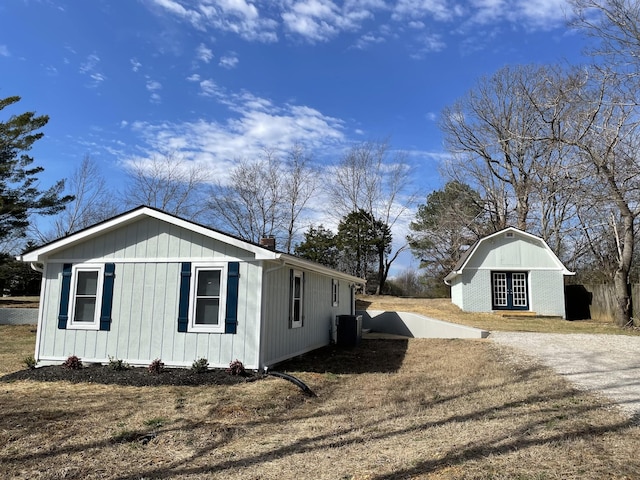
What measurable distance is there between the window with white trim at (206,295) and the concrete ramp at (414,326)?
30.2 feet

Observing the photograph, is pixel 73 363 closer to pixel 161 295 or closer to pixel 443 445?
pixel 161 295

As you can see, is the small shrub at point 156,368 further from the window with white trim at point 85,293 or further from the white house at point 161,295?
the window with white trim at point 85,293

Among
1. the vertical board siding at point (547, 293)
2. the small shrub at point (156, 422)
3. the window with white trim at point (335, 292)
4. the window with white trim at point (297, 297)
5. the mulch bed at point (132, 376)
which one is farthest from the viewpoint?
the vertical board siding at point (547, 293)

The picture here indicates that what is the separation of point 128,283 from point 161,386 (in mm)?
2498

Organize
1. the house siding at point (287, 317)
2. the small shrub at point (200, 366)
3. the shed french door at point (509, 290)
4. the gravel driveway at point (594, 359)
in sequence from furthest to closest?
the shed french door at point (509, 290) < the house siding at point (287, 317) < the small shrub at point (200, 366) < the gravel driveway at point (594, 359)

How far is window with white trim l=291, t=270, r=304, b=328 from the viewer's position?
10.5 metres

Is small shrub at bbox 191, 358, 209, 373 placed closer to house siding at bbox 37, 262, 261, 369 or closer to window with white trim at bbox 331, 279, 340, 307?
house siding at bbox 37, 262, 261, 369

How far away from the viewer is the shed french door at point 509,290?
22.9m

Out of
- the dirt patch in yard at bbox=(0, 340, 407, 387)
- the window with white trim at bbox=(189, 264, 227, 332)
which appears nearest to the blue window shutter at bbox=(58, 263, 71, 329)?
the dirt patch in yard at bbox=(0, 340, 407, 387)

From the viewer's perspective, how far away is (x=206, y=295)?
911 centimetres

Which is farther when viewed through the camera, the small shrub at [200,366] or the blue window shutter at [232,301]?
the blue window shutter at [232,301]

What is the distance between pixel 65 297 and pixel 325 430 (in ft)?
22.7

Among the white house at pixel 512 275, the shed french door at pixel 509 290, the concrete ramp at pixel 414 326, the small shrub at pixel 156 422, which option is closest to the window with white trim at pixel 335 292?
the concrete ramp at pixel 414 326

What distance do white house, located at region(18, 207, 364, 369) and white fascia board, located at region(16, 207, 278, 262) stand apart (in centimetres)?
2
